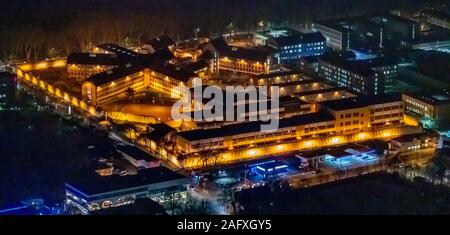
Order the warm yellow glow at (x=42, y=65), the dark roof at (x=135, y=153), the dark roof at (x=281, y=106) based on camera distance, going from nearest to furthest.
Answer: the dark roof at (x=135, y=153) < the dark roof at (x=281, y=106) < the warm yellow glow at (x=42, y=65)

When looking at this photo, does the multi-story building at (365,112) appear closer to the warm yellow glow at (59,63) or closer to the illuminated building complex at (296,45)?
the illuminated building complex at (296,45)

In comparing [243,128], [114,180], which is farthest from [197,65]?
[114,180]

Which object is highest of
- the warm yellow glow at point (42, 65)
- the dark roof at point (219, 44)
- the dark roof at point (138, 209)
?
the dark roof at point (219, 44)

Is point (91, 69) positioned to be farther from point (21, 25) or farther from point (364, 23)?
point (364, 23)

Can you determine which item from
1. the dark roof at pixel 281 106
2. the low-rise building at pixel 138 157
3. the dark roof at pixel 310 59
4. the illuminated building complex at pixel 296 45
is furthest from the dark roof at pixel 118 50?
the low-rise building at pixel 138 157

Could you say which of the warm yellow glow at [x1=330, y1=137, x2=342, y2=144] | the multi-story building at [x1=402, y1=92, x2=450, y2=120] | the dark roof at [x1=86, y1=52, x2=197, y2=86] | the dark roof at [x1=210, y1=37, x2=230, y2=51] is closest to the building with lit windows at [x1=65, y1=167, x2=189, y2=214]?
the warm yellow glow at [x1=330, y1=137, x2=342, y2=144]

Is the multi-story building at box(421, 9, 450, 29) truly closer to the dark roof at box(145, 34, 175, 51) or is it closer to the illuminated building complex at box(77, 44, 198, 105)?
the dark roof at box(145, 34, 175, 51)

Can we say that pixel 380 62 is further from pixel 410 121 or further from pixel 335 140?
pixel 335 140
